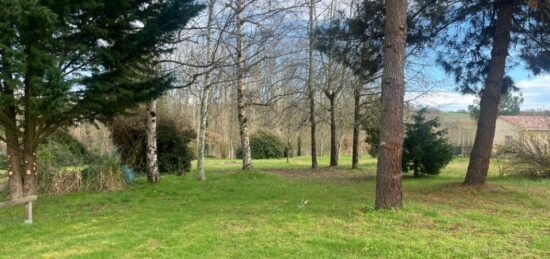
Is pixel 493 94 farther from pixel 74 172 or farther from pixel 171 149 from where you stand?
pixel 171 149

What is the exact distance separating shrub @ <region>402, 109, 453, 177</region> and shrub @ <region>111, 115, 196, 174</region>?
833 centimetres

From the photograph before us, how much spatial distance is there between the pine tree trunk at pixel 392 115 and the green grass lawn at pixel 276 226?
1.25 ft

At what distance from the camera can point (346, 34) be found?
11.2 meters

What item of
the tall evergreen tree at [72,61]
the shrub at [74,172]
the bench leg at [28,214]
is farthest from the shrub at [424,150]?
the bench leg at [28,214]

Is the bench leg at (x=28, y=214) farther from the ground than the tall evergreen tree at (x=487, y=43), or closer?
closer

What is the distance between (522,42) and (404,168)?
5.55 meters

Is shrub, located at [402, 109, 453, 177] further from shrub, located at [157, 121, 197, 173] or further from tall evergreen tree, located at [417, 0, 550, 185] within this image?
shrub, located at [157, 121, 197, 173]

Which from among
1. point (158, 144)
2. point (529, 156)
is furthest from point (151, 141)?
point (529, 156)

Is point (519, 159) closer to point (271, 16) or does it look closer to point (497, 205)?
point (497, 205)

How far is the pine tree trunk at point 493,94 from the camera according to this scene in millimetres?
10539

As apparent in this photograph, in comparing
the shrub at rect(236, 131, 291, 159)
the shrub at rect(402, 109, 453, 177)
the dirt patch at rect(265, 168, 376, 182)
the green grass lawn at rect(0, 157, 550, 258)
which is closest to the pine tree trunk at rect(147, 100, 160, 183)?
the green grass lawn at rect(0, 157, 550, 258)

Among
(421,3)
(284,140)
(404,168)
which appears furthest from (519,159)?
(284,140)

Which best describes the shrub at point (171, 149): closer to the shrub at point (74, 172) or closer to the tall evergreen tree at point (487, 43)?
the shrub at point (74, 172)

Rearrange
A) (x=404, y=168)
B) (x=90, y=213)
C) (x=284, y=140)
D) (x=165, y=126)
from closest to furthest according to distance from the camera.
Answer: (x=90, y=213), (x=404, y=168), (x=165, y=126), (x=284, y=140)
